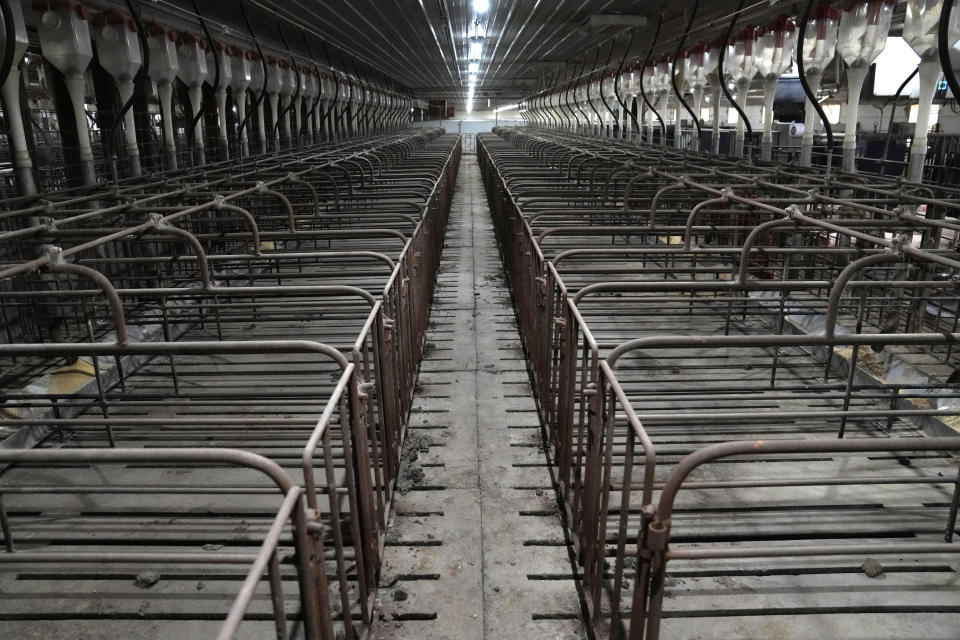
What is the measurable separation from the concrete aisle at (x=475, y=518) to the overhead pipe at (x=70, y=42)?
3996 millimetres

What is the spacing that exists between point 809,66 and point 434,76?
24099mm

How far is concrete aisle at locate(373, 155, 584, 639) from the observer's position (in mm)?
2760

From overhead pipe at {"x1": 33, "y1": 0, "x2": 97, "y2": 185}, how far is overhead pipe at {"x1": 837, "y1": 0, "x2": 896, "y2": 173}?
7.10 m

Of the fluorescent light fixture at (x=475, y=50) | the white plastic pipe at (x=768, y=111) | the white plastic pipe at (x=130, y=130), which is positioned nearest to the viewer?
the white plastic pipe at (x=130, y=130)

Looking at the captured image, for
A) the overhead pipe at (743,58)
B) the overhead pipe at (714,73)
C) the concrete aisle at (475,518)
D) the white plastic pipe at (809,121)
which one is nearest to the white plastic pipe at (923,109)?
the white plastic pipe at (809,121)

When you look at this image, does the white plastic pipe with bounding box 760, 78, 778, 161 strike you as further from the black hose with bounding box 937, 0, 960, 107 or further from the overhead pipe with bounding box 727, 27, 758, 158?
the black hose with bounding box 937, 0, 960, 107

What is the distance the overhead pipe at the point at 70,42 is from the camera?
5969mm

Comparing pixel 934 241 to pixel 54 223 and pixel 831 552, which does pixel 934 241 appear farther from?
pixel 54 223

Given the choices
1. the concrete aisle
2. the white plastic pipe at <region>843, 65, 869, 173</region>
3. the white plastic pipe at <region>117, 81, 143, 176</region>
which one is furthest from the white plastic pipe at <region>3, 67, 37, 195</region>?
the white plastic pipe at <region>843, 65, 869, 173</region>

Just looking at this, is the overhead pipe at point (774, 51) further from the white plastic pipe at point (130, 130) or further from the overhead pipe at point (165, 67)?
the white plastic pipe at point (130, 130)

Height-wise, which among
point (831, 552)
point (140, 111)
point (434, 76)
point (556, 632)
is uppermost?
point (434, 76)

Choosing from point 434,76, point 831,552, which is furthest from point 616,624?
point 434,76

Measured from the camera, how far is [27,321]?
18.8 ft

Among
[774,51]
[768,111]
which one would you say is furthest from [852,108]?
[768,111]
